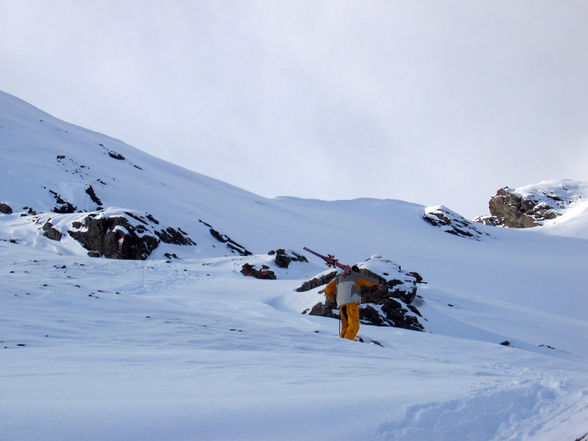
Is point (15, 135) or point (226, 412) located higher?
point (15, 135)

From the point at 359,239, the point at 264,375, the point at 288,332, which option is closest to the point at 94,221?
the point at 288,332

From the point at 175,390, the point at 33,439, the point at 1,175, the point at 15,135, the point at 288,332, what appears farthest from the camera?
the point at 15,135

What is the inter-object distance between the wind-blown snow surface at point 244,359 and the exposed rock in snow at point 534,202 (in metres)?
59.6

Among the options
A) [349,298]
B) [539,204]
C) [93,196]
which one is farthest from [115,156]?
[539,204]

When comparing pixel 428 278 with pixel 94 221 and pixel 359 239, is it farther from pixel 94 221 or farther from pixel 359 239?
pixel 94 221

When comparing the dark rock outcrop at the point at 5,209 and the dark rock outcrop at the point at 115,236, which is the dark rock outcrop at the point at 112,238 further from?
the dark rock outcrop at the point at 5,209

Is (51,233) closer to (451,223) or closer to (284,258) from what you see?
(284,258)

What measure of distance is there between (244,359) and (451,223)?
5374 cm

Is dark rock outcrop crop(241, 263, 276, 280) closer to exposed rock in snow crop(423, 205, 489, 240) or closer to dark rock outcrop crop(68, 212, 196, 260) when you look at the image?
dark rock outcrop crop(68, 212, 196, 260)

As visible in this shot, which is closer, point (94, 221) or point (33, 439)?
point (33, 439)

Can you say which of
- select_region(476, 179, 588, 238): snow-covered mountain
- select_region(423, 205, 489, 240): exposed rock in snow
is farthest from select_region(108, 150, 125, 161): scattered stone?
select_region(476, 179, 588, 238): snow-covered mountain

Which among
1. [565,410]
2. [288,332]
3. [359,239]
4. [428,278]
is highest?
[359,239]

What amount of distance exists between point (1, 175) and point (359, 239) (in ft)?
95.6

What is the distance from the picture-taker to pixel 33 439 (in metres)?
1.87
